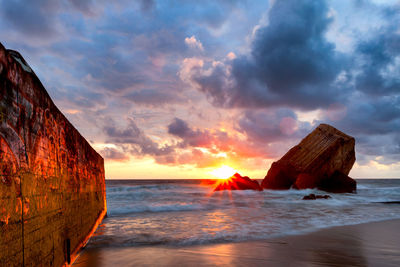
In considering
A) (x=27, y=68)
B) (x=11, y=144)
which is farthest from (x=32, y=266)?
(x=27, y=68)

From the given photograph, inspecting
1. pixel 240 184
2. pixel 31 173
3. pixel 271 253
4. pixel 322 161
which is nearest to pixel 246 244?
pixel 271 253

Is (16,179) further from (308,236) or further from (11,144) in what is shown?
(308,236)

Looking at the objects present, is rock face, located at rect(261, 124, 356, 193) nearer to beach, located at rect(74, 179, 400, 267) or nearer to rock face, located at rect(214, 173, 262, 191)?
rock face, located at rect(214, 173, 262, 191)

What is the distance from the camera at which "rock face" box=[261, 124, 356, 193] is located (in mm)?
17062

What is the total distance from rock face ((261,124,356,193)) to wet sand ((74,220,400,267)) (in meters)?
12.0

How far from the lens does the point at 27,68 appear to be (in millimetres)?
2404

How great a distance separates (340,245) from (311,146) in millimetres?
13726

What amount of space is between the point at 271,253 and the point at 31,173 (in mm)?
3593

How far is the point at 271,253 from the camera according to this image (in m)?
4.39

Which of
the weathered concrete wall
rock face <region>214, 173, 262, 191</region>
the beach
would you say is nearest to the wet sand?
the beach

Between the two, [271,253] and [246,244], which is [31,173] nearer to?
[271,253]

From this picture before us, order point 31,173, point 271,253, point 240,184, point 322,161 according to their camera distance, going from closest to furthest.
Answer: point 31,173, point 271,253, point 322,161, point 240,184

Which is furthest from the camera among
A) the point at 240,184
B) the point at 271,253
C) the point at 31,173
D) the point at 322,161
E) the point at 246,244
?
the point at 240,184

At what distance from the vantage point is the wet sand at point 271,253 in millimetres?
3910
